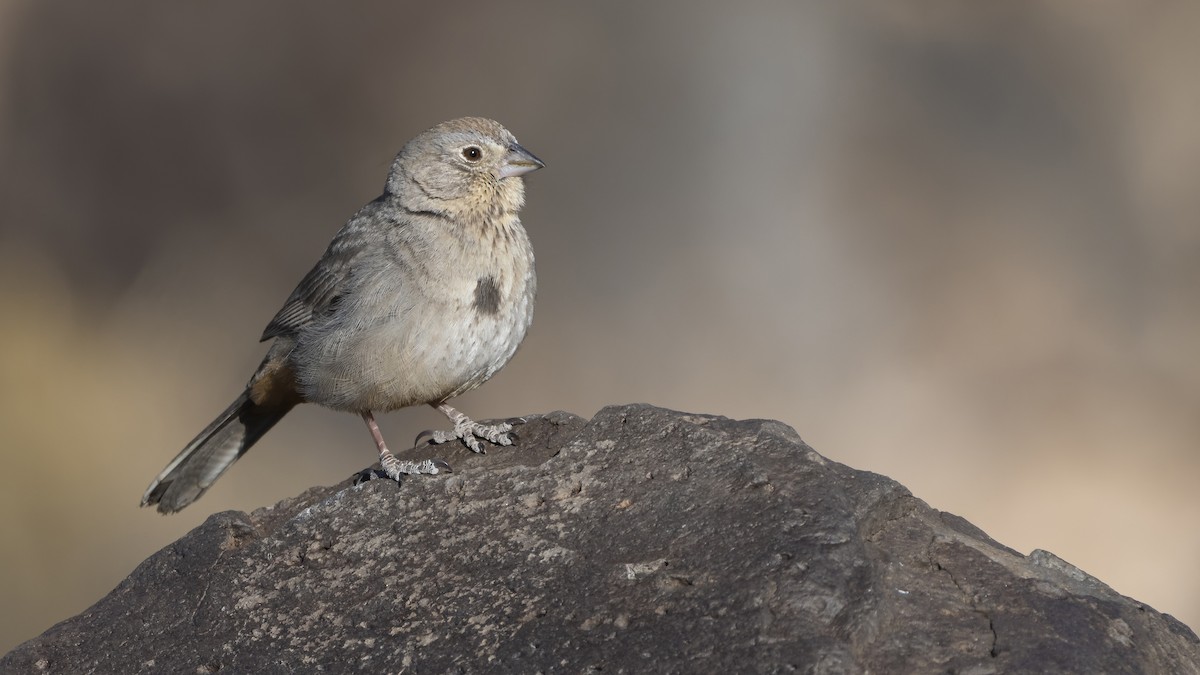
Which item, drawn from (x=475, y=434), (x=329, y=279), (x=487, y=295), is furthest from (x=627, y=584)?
(x=329, y=279)

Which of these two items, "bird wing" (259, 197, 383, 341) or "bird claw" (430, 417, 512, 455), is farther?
"bird wing" (259, 197, 383, 341)

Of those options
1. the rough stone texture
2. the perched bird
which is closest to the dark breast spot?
the perched bird

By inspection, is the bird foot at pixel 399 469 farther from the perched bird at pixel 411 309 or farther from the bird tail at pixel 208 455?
the bird tail at pixel 208 455

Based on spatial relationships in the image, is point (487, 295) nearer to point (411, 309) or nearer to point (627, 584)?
point (411, 309)

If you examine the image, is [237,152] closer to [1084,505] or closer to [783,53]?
[783,53]

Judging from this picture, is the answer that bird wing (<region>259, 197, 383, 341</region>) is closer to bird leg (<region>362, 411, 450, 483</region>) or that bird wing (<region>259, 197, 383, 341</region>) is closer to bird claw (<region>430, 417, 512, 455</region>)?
bird claw (<region>430, 417, 512, 455</region>)

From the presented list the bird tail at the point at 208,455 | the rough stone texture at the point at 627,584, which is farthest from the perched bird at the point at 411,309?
the rough stone texture at the point at 627,584

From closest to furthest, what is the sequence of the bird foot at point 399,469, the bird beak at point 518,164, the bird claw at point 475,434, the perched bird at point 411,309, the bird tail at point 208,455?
the bird foot at point 399,469, the bird claw at point 475,434, the perched bird at point 411,309, the bird beak at point 518,164, the bird tail at point 208,455
